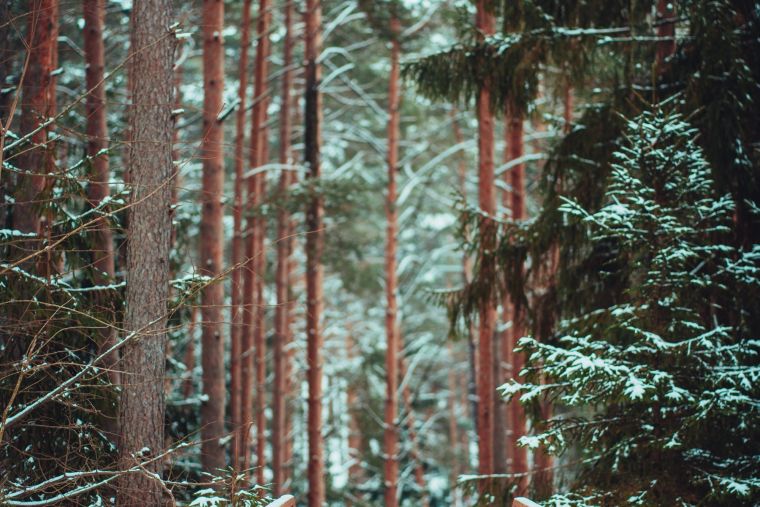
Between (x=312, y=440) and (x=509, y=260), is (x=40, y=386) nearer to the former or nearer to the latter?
(x=509, y=260)

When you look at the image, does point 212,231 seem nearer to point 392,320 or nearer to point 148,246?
point 148,246

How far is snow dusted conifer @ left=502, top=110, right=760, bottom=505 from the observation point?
4.57m

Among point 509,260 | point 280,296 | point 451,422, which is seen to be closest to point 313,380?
point 280,296

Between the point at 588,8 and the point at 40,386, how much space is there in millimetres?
5736

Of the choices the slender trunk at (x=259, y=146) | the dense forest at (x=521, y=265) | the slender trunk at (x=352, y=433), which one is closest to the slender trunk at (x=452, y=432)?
the slender trunk at (x=352, y=433)

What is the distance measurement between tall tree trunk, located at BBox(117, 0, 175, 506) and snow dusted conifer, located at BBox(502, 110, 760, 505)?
2.54 metres

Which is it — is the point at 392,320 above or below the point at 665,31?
below

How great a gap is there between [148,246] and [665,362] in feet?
12.3

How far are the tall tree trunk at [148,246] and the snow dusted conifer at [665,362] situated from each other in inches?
99.9

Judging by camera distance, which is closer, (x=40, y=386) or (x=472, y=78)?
(x=40, y=386)

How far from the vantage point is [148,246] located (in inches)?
208

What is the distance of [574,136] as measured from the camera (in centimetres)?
668

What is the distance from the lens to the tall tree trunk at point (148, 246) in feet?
16.7

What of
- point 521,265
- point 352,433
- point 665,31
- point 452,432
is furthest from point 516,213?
point 352,433
